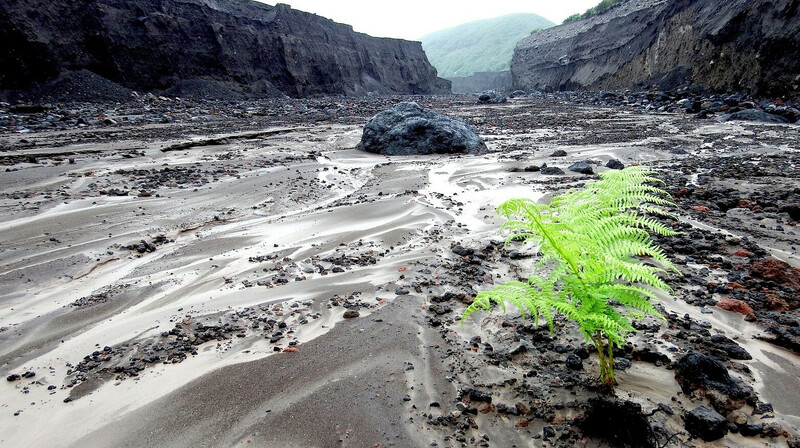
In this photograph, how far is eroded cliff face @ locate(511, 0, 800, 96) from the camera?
56.1 feet

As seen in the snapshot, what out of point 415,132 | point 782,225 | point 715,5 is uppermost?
point 715,5

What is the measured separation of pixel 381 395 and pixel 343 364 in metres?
0.36

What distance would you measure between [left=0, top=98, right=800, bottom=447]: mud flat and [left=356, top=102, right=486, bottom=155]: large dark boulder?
331 cm

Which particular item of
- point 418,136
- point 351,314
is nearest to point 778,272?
point 351,314

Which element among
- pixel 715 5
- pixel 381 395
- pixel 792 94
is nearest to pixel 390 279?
pixel 381 395

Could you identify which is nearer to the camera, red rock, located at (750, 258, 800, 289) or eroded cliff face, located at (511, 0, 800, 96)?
red rock, located at (750, 258, 800, 289)

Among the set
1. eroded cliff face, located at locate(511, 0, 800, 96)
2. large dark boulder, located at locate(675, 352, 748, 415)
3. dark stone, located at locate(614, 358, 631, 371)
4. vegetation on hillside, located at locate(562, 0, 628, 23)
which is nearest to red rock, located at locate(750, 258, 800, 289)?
large dark boulder, located at locate(675, 352, 748, 415)

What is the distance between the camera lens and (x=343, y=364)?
2.42 meters

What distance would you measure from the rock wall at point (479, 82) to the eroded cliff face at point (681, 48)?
29.8 meters

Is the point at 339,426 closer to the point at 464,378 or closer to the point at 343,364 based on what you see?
the point at 343,364

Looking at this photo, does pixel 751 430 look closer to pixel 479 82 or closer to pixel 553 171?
pixel 553 171

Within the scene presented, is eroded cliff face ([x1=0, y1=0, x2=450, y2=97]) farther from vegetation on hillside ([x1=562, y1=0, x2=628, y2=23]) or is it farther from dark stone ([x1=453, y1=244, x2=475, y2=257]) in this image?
vegetation on hillside ([x1=562, y1=0, x2=628, y2=23])

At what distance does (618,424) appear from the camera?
5.93 ft

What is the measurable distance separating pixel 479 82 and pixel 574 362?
90643 millimetres
